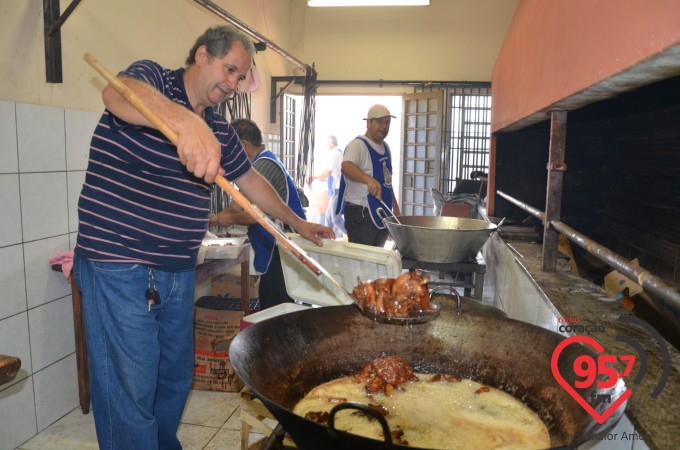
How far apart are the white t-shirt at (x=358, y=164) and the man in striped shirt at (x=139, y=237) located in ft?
8.33

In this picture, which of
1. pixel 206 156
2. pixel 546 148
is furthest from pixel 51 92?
pixel 546 148

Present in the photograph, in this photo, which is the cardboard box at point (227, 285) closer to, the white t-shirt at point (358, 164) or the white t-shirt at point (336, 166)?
the white t-shirt at point (358, 164)

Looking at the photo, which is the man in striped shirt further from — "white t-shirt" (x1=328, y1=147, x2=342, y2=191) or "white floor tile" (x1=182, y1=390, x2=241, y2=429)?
"white t-shirt" (x1=328, y1=147, x2=342, y2=191)

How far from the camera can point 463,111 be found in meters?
8.00

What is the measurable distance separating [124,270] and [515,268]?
203 cm

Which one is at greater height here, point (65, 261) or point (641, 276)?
point (641, 276)

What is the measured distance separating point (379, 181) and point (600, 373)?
12.0ft

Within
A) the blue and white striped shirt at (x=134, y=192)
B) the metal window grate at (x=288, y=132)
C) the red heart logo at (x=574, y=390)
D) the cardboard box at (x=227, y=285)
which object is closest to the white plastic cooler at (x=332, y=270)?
the blue and white striped shirt at (x=134, y=192)

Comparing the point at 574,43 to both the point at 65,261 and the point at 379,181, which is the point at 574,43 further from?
the point at 379,181

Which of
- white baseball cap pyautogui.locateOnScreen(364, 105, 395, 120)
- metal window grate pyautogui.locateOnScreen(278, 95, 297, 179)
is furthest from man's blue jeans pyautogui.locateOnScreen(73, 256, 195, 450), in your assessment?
metal window grate pyautogui.locateOnScreen(278, 95, 297, 179)

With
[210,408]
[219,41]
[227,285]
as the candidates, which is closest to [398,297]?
[219,41]

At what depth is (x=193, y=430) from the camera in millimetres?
3012

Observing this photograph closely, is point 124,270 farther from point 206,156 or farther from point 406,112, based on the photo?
point 406,112

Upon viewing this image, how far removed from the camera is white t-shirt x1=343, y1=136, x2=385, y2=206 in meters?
4.64
